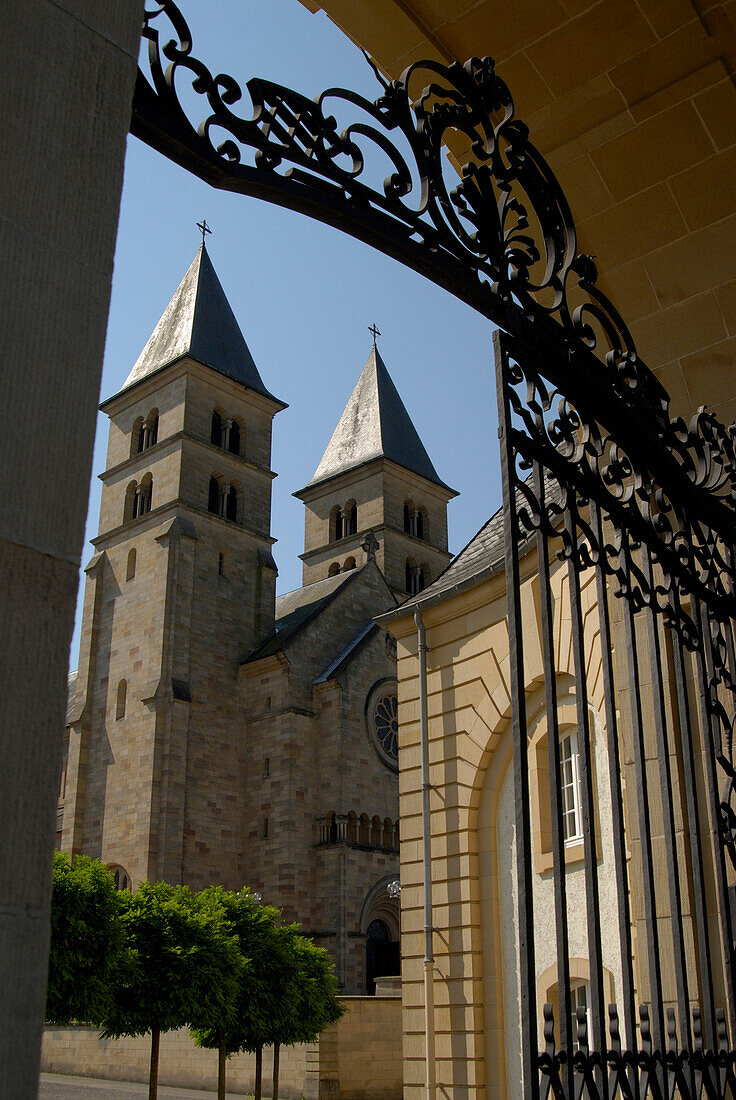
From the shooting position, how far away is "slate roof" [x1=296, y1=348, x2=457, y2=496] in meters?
49.7

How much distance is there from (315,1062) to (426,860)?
10.6 metres

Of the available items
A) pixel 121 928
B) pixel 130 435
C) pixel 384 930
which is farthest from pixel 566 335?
pixel 130 435

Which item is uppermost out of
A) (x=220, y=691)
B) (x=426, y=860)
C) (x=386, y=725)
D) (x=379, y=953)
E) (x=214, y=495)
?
(x=214, y=495)

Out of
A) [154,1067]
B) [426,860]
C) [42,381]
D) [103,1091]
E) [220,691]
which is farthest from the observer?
[220,691]

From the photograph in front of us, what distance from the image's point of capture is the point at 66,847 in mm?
33531

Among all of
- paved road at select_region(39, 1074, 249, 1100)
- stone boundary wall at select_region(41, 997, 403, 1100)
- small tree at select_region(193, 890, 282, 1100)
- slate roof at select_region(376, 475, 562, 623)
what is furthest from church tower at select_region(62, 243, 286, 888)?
slate roof at select_region(376, 475, 562, 623)

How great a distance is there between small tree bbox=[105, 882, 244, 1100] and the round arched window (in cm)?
1426

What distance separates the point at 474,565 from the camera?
15.2 m

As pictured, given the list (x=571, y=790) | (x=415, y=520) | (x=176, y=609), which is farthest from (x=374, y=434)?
(x=571, y=790)

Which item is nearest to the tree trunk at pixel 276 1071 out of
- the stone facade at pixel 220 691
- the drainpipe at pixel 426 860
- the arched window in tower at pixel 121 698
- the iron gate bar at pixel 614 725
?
the drainpipe at pixel 426 860

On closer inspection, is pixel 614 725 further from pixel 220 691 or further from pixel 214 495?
pixel 214 495

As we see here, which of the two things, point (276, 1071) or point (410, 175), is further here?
point (276, 1071)

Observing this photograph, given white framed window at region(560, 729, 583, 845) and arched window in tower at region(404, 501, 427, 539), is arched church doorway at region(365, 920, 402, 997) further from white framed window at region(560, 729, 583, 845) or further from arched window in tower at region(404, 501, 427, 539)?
white framed window at region(560, 729, 583, 845)

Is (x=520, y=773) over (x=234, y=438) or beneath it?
beneath
